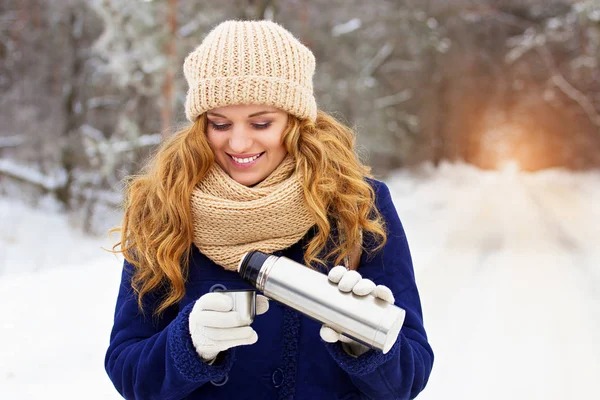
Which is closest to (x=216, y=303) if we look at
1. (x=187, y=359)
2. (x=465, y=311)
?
(x=187, y=359)

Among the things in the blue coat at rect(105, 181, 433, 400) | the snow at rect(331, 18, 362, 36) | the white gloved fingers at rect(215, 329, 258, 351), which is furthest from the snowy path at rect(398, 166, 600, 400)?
the snow at rect(331, 18, 362, 36)

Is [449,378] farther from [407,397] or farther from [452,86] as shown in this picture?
[452,86]

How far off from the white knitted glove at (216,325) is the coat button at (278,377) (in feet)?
0.90

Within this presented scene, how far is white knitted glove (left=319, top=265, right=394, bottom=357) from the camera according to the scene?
121cm

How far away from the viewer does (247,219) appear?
A: 1558 millimetres

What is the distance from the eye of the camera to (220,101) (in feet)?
5.02

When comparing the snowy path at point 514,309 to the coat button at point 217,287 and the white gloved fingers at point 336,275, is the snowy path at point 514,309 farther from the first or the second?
the white gloved fingers at point 336,275

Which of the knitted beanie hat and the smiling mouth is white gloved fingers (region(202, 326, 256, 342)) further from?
the knitted beanie hat

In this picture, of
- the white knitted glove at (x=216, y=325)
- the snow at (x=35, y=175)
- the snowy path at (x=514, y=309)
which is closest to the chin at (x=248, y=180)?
the white knitted glove at (x=216, y=325)

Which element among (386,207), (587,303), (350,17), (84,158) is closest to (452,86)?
(350,17)

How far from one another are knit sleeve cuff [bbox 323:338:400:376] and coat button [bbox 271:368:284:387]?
0.26 meters

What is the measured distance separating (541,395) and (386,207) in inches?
94.1

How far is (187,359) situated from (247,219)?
44cm

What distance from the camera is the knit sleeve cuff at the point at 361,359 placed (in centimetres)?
125
